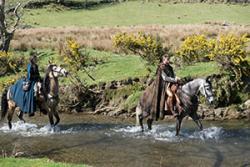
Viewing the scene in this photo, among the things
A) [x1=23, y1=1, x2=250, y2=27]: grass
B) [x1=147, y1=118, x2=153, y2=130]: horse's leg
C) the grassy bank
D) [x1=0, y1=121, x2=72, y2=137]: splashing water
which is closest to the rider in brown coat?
[x1=147, y1=118, x2=153, y2=130]: horse's leg

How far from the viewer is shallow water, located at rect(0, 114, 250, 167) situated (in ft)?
54.5

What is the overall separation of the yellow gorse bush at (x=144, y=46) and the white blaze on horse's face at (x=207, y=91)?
8636 mm

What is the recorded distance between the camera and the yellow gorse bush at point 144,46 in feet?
92.2

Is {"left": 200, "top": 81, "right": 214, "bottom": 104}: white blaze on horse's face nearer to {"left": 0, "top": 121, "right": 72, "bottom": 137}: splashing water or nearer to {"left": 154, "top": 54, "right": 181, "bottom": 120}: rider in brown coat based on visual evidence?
{"left": 154, "top": 54, "right": 181, "bottom": 120}: rider in brown coat

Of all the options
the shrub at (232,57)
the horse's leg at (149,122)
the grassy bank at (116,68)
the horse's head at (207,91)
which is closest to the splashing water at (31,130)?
the horse's leg at (149,122)

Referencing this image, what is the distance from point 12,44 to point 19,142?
18.1 m

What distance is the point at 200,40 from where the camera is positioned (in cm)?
2638

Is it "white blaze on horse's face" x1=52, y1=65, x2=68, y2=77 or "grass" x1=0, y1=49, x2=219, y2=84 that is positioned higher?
"white blaze on horse's face" x1=52, y1=65, x2=68, y2=77

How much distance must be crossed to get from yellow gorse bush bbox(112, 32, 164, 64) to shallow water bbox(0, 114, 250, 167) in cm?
570

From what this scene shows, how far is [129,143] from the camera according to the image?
18.9m

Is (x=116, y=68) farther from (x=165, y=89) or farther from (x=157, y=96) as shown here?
(x=165, y=89)

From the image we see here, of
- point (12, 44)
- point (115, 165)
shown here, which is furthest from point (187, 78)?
point (12, 44)

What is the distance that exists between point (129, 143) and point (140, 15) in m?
45.3

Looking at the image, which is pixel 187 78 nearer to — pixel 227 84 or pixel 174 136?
pixel 227 84
